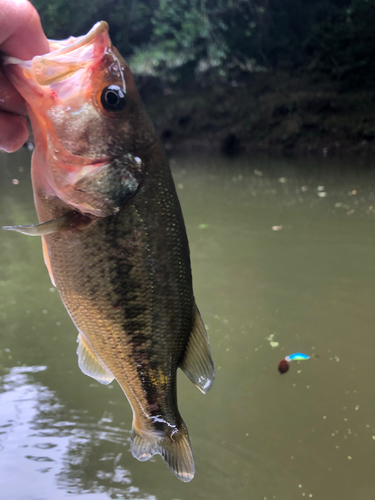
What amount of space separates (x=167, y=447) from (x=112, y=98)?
994mm

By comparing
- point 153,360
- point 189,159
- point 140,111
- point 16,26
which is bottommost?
point 189,159

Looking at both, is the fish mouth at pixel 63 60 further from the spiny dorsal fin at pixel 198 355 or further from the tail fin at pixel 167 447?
the tail fin at pixel 167 447

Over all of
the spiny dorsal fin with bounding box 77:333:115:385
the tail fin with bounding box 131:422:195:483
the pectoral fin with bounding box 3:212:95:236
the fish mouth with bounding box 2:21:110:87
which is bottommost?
the tail fin with bounding box 131:422:195:483

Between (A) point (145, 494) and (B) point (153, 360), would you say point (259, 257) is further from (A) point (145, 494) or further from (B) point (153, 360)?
(B) point (153, 360)

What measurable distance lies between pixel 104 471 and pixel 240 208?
4.80 metres

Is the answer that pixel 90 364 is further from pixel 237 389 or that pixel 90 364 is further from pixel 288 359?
pixel 288 359

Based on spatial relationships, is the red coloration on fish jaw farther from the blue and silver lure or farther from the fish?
the blue and silver lure

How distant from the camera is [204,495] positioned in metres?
1.75

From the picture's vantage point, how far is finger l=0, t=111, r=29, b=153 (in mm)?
1256

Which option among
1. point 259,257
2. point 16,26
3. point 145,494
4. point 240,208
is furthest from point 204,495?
point 240,208

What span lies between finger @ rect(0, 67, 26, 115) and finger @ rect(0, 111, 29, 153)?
4 centimetres

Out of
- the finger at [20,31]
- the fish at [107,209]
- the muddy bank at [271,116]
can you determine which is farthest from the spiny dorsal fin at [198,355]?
the muddy bank at [271,116]

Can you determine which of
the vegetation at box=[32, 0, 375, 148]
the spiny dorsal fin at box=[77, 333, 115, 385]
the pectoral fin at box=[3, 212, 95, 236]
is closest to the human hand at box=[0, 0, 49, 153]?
the pectoral fin at box=[3, 212, 95, 236]

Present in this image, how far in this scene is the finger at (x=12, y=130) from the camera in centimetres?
126
